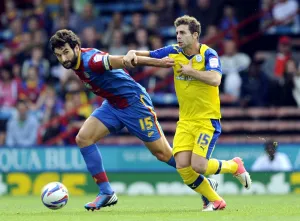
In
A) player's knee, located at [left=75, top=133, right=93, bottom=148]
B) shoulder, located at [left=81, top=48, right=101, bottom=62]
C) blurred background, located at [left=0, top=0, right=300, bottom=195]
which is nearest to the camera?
shoulder, located at [left=81, top=48, right=101, bottom=62]

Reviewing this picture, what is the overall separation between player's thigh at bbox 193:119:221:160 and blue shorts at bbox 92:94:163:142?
2.57ft

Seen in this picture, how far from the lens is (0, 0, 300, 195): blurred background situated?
48.2 feet

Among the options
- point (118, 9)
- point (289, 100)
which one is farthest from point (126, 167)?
point (118, 9)

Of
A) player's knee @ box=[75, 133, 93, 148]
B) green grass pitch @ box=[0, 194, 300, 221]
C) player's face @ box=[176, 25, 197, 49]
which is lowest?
green grass pitch @ box=[0, 194, 300, 221]

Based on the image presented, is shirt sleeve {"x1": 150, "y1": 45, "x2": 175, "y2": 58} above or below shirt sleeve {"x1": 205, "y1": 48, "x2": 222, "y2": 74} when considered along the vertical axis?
above

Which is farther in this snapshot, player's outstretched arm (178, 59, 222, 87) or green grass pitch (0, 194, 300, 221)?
player's outstretched arm (178, 59, 222, 87)

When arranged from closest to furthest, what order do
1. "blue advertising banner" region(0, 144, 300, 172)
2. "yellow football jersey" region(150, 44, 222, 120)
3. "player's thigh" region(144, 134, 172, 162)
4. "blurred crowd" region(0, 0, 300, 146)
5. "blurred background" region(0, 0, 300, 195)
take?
"yellow football jersey" region(150, 44, 222, 120) → "player's thigh" region(144, 134, 172, 162) → "blurred background" region(0, 0, 300, 195) → "blue advertising banner" region(0, 144, 300, 172) → "blurred crowd" region(0, 0, 300, 146)

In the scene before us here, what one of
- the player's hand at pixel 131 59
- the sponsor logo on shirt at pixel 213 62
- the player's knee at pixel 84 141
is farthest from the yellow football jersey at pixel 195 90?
the player's knee at pixel 84 141

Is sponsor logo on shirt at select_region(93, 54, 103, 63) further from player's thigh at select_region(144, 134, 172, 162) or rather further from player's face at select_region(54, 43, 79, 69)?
player's thigh at select_region(144, 134, 172, 162)

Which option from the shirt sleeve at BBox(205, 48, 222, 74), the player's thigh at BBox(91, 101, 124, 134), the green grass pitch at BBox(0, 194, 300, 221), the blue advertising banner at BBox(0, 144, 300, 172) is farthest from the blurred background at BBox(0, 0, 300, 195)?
the shirt sleeve at BBox(205, 48, 222, 74)

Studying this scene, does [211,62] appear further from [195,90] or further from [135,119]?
[135,119]

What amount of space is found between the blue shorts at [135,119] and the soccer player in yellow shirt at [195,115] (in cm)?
55

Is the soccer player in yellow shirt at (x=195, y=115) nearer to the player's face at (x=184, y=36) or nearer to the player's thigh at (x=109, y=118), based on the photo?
the player's face at (x=184, y=36)

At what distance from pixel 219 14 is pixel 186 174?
8.64m
